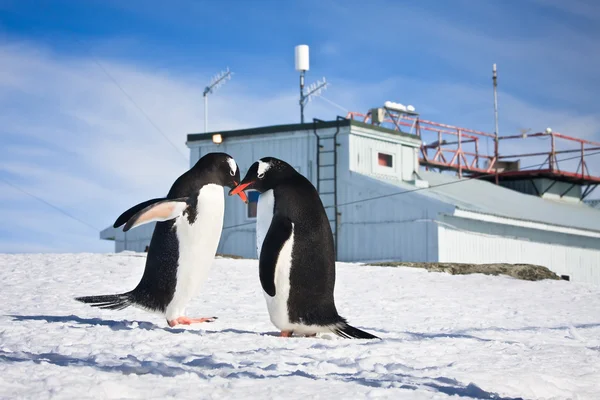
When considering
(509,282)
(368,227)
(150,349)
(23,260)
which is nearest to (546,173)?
(368,227)

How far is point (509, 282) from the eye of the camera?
16500 millimetres

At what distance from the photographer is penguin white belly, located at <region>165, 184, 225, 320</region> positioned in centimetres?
738

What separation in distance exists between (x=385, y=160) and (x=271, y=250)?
21002mm

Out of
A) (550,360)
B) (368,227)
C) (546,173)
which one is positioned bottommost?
(550,360)

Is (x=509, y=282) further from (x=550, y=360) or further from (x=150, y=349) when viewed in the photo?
(x=150, y=349)

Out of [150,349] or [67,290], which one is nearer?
[150,349]

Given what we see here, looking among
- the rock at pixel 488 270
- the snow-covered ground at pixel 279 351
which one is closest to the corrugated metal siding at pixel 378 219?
the rock at pixel 488 270

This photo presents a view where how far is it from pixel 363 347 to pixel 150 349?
1700mm

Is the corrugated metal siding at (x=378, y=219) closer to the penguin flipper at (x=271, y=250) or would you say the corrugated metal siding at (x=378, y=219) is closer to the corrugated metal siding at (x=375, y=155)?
the corrugated metal siding at (x=375, y=155)

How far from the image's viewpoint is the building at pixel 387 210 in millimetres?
24094

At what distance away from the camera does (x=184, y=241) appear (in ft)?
24.2

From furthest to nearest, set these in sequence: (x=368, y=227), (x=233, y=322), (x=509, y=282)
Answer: (x=368, y=227) < (x=509, y=282) < (x=233, y=322)

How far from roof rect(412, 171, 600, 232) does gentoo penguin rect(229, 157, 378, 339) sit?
16383 millimetres

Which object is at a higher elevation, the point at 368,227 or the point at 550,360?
the point at 368,227
